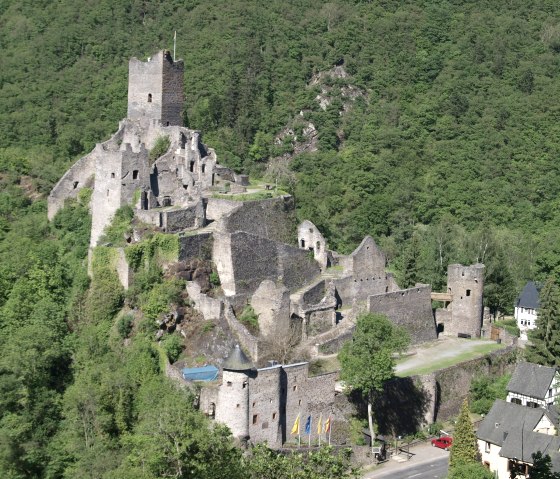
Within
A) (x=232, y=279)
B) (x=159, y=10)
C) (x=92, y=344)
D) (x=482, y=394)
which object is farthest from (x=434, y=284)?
(x=159, y=10)

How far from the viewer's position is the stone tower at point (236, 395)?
142 feet

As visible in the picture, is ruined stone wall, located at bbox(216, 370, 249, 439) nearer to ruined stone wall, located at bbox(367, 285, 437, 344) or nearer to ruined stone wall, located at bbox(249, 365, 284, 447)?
ruined stone wall, located at bbox(249, 365, 284, 447)

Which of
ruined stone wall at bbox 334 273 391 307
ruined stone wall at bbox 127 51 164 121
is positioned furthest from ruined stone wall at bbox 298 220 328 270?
ruined stone wall at bbox 127 51 164 121

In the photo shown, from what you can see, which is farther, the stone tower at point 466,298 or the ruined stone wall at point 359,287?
the stone tower at point 466,298

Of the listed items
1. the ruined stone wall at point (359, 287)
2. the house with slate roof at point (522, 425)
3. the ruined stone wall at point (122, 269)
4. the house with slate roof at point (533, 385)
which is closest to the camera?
the house with slate roof at point (522, 425)

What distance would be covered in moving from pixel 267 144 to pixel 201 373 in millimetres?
43248

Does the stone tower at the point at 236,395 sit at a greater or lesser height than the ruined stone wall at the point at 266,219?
lesser

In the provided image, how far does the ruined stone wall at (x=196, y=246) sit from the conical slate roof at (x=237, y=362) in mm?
7906

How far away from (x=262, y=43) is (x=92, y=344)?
2051 inches

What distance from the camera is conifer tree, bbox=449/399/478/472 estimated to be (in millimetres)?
44969

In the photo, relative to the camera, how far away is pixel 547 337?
53.8 m

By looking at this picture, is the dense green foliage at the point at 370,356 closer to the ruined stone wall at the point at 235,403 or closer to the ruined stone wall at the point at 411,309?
the ruined stone wall at the point at 411,309

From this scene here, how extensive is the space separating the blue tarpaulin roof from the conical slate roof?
206 centimetres

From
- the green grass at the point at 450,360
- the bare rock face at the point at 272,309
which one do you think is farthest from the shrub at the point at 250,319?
the green grass at the point at 450,360
